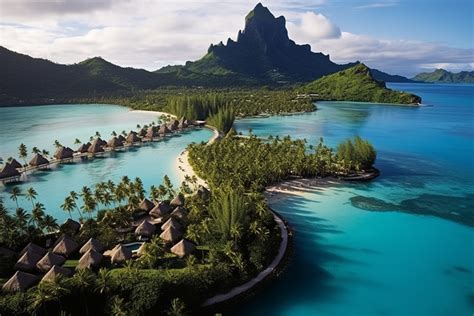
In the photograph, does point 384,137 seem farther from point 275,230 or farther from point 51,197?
point 51,197

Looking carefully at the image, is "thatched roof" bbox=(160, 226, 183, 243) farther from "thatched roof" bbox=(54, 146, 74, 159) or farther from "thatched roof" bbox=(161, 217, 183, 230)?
"thatched roof" bbox=(54, 146, 74, 159)

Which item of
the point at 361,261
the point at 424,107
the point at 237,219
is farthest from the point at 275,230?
the point at 424,107

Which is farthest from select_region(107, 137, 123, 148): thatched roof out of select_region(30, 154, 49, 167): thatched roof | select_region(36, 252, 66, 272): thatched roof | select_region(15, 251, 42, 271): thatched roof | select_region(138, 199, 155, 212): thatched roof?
select_region(36, 252, 66, 272): thatched roof

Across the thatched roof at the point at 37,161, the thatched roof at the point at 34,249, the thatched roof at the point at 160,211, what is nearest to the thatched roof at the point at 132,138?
the thatched roof at the point at 37,161

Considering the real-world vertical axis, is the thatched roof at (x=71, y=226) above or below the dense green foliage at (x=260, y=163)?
below

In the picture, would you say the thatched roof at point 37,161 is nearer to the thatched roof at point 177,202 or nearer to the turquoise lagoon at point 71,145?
the turquoise lagoon at point 71,145
